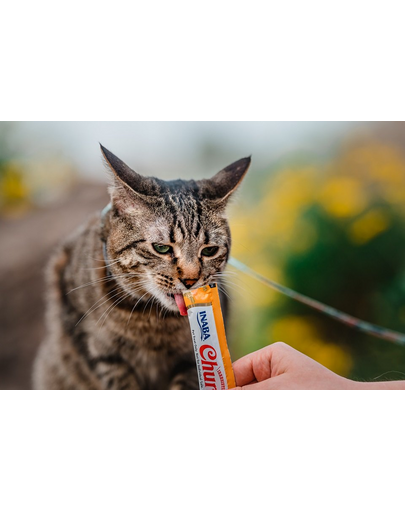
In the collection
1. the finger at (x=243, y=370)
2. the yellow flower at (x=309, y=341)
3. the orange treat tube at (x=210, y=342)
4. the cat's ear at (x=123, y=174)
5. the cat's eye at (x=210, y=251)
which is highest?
the cat's ear at (x=123, y=174)

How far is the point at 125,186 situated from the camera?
3.47ft

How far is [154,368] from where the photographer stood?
1.31 metres

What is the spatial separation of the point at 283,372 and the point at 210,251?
0.37 m

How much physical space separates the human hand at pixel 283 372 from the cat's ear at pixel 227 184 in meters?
0.43

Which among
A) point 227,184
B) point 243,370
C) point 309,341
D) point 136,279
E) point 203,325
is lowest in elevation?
point 309,341

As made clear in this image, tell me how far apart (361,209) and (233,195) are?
799 millimetres

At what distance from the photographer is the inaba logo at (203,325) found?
944 millimetres

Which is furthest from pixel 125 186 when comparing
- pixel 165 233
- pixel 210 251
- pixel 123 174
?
pixel 210 251

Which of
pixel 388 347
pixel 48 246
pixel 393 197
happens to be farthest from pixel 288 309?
pixel 48 246

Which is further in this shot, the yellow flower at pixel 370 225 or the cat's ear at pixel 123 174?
the yellow flower at pixel 370 225

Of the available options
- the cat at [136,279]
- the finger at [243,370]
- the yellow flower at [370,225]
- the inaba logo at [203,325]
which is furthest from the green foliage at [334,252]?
the inaba logo at [203,325]

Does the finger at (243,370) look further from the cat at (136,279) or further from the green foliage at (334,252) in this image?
the green foliage at (334,252)

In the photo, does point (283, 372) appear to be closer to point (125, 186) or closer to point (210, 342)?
point (210, 342)

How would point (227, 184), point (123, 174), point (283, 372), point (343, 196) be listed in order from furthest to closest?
point (343, 196)
point (227, 184)
point (123, 174)
point (283, 372)
